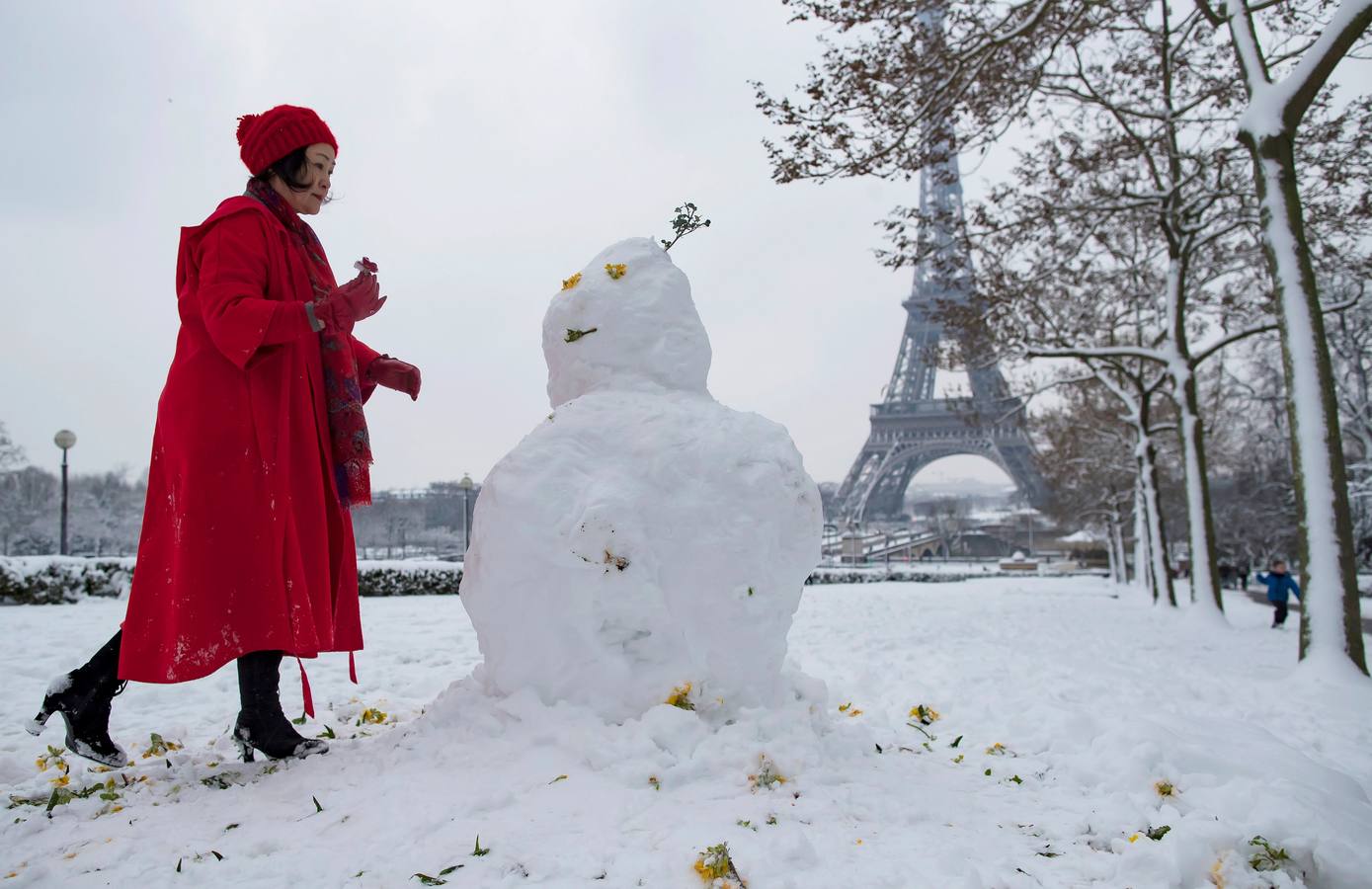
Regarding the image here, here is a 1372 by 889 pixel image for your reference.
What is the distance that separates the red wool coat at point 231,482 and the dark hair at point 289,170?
0.20 meters

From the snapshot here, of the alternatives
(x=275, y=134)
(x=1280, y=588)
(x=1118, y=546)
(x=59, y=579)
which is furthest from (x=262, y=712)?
(x=1118, y=546)

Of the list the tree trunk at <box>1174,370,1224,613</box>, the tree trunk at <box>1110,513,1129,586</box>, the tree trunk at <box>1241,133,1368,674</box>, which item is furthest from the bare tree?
the tree trunk at <box>1110,513,1129,586</box>

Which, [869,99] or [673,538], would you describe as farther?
[869,99]

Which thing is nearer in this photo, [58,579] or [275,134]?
[275,134]

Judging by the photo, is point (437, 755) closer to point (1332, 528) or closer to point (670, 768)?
point (670, 768)

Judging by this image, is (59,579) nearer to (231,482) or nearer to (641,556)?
(231,482)

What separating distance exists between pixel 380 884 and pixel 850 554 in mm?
37518

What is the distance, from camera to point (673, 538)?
2.69 meters

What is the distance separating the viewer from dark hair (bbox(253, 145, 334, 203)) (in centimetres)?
277

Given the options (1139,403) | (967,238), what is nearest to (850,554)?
(1139,403)

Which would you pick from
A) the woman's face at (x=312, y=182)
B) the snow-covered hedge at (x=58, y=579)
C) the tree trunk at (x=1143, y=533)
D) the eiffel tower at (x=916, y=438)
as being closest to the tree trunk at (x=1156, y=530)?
the tree trunk at (x=1143, y=533)

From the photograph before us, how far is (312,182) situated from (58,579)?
8.74 meters

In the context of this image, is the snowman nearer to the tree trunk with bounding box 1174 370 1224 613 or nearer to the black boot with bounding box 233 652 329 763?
the black boot with bounding box 233 652 329 763

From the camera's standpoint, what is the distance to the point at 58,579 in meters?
8.95
